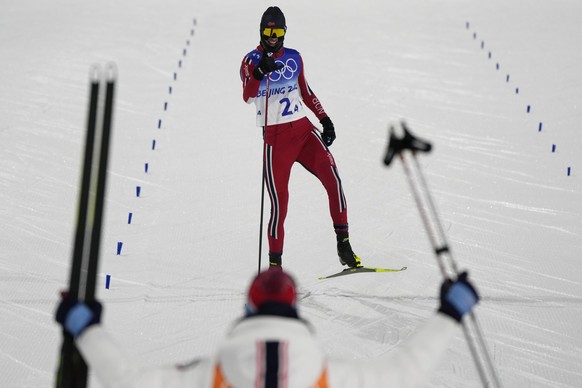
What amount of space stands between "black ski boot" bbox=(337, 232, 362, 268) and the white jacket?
3.01 m

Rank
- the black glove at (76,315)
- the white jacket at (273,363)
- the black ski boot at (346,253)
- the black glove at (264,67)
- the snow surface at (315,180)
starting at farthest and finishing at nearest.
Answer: the black ski boot at (346,253)
the black glove at (264,67)
the snow surface at (315,180)
the black glove at (76,315)
the white jacket at (273,363)

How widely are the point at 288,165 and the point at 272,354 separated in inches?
130

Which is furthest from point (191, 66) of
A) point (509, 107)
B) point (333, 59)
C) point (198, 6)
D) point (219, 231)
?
point (219, 231)

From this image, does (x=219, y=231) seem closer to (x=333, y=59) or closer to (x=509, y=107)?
(x=509, y=107)

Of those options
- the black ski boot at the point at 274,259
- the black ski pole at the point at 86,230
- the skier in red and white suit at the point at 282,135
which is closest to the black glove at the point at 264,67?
the skier in red and white suit at the point at 282,135

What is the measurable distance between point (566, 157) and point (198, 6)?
24.3 ft

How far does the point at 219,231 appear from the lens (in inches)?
233

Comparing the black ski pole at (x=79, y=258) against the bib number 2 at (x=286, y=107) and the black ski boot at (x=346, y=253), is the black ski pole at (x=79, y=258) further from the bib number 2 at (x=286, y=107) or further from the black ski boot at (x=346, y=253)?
the black ski boot at (x=346, y=253)

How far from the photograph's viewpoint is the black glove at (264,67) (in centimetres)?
486

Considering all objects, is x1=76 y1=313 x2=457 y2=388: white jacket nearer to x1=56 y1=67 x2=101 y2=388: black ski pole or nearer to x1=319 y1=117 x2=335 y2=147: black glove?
x1=56 y1=67 x2=101 y2=388: black ski pole

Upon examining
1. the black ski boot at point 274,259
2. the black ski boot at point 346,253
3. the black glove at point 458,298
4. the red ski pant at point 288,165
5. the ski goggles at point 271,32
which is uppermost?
the ski goggles at point 271,32

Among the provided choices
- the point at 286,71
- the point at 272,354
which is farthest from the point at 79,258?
the point at 286,71

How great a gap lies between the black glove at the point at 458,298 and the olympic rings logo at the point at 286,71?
9.92 ft

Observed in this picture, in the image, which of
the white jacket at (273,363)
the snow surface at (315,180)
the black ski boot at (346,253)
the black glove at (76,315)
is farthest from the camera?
the black ski boot at (346,253)
